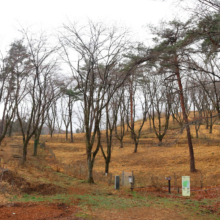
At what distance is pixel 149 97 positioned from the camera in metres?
31.1

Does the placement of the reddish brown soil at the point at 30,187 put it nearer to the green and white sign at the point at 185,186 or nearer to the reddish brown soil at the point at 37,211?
the reddish brown soil at the point at 37,211

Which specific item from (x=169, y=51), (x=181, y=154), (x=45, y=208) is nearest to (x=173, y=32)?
(x=169, y=51)

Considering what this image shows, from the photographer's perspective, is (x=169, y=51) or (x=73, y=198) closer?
(x=73, y=198)

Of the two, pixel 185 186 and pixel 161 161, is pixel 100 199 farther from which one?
pixel 161 161

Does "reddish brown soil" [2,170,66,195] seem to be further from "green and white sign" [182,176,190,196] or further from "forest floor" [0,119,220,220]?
"green and white sign" [182,176,190,196]

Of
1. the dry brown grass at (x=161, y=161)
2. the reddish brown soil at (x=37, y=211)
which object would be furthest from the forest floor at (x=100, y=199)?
the dry brown grass at (x=161, y=161)

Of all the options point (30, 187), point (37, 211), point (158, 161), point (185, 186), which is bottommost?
point (158, 161)

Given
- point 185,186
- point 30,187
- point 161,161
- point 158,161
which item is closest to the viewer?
point 30,187

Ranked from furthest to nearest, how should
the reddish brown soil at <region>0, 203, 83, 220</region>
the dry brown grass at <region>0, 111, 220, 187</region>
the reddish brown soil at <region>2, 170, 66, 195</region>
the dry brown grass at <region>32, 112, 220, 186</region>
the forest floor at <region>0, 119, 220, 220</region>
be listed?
the dry brown grass at <region>32, 112, 220, 186</region> → the dry brown grass at <region>0, 111, 220, 187</region> → the reddish brown soil at <region>2, 170, 66, 195</region> → the forest floor at <region>0, 119, 220, 220</region> → the reddish brown soil at <region>0, 203, 83, 220</region>

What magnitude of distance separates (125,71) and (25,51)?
8204mm

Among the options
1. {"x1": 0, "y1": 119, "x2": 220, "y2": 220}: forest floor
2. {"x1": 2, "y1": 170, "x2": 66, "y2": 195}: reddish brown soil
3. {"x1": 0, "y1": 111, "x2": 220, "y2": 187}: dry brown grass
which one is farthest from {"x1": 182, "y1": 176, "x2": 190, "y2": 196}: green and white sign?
{"x1": 2, "y1": 170, "x2": 66, "y2": 195}: reddish brown soil

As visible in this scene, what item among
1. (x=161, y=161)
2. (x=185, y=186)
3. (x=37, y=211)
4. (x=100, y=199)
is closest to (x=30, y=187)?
(x=100, y=199)

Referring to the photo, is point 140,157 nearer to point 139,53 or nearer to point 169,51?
point 139,53

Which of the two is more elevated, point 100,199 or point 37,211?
point 37,211
